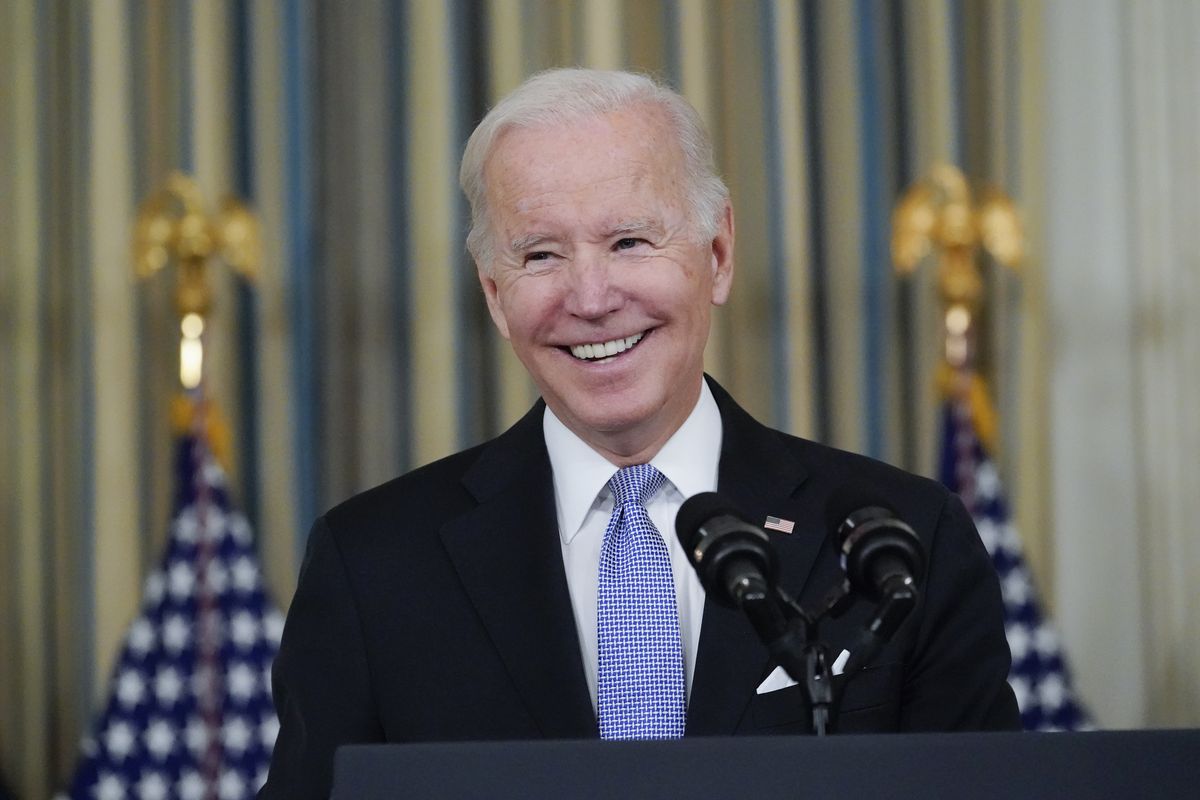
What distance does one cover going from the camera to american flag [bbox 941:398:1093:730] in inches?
186

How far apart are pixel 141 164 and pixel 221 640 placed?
5.16ft

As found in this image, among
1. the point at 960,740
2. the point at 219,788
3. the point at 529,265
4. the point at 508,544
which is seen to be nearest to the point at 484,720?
the point at 508,544

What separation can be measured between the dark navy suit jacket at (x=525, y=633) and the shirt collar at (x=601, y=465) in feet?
0.07

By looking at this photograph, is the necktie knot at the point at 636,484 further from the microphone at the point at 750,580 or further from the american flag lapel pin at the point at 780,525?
the microphone at the point at 750,580

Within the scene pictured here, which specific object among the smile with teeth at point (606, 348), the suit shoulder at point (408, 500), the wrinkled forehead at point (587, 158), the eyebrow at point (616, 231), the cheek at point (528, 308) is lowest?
the suit shoulder at point (408, 500)

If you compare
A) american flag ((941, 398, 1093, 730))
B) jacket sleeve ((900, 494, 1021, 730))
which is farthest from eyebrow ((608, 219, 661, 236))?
american flag ((941, 398, 1093, 730))

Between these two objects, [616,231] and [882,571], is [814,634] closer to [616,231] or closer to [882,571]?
[882,571]

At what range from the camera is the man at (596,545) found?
1986 millimetres

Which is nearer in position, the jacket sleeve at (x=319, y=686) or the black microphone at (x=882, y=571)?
the black microphone at (x=882, y=571)

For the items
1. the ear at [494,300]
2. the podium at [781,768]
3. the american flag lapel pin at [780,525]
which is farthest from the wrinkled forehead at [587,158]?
the podium at [781,768]

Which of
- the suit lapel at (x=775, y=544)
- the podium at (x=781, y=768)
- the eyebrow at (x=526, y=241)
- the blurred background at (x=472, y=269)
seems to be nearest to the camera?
the podium at (x=781, y=768)

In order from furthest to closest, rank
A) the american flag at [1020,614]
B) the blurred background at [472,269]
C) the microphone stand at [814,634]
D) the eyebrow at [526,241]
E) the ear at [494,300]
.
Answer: the blurred background at [472,269], the american flag at [1020,614], the ear at [494,300], the eyebrow at [526,241], the microphone stand at [814,634]

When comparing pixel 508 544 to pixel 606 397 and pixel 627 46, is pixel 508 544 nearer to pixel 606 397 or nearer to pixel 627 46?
pixel 606 397

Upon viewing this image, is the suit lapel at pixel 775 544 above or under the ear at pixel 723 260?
under
